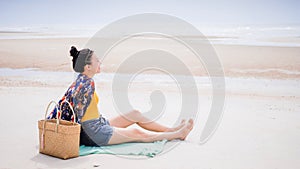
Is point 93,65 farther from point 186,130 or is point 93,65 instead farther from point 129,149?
point 186,130

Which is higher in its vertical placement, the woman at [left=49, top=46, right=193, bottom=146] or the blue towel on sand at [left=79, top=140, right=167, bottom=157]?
the woman at [left=49, top=46, right=193, bottom=146]

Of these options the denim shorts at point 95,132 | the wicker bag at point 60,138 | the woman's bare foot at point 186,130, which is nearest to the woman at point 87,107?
the denim shorts at point 95,132

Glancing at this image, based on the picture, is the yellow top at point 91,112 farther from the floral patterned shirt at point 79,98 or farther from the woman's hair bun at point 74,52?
the woman's hair bun at point 74,52

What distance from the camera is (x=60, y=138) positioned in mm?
3686

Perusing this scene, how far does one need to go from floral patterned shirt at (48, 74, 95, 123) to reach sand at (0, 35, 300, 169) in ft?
1.49

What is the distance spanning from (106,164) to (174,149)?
0.84 meters

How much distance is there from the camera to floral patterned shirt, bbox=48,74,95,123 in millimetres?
3904

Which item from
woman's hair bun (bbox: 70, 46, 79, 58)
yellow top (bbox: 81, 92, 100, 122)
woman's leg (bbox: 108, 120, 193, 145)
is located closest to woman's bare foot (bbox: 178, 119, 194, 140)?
A: woman's leg (bbox: 108, 120, 193, 145)

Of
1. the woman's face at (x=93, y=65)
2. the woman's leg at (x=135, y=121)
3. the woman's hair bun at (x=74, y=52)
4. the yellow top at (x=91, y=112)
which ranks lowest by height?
Result: the woman's leg at (x=135, y=121)

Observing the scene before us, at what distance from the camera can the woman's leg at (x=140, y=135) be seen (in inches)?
163

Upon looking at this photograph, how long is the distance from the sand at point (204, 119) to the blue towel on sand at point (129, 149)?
3.4 inches

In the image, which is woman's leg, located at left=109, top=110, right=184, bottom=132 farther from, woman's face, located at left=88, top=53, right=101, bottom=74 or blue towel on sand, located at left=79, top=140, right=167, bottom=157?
woman's face, located at left=88, top=53, right=101, bottom=74

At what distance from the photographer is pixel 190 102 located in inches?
265

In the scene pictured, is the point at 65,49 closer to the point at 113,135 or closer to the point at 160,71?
the point at 160,71
